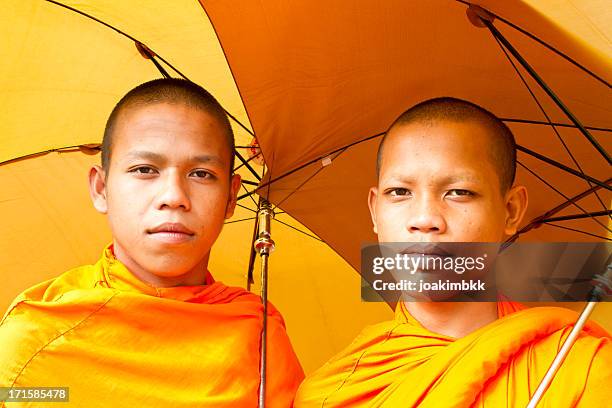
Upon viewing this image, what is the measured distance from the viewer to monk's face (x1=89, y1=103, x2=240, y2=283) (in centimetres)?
301

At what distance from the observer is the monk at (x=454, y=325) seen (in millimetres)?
2666

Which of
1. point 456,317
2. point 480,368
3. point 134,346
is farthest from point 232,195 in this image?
point 480,368

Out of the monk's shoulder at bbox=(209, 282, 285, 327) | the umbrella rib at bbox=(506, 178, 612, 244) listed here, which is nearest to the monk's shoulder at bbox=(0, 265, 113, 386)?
the monk's shoulder at bbox=(209, 282, 285, 327)

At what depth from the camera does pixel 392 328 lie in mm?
3068

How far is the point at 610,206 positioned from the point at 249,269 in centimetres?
162

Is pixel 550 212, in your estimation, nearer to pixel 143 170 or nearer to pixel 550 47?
pixel 550 47

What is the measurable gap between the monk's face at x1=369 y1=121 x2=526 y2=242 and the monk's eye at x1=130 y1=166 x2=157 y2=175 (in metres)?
0.73

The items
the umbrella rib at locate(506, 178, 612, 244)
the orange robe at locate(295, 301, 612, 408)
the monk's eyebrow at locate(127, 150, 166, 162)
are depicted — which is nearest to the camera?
the orange robe at locate(295, 301, 612, 408)

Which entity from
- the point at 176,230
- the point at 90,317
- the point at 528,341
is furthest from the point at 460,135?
the point at 90,317

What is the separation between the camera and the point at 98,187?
3297 mm

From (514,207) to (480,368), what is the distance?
639 millimetres

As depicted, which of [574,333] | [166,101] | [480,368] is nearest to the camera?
[574,333]

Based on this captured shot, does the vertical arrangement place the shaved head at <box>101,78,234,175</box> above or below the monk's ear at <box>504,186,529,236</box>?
above

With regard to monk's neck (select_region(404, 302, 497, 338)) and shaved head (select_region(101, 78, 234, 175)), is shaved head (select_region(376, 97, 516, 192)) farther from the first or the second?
shaved head (select_region(101, 78, 234, 175))
